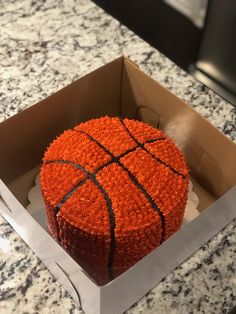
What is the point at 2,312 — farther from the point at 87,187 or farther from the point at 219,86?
the point at 219,86

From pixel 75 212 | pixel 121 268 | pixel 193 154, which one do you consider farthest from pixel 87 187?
pixel 193 154

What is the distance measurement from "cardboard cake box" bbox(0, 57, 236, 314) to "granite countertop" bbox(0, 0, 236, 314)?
23mm

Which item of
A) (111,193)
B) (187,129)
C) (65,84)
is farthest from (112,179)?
(65,84)

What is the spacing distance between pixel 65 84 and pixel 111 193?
0.35 meters

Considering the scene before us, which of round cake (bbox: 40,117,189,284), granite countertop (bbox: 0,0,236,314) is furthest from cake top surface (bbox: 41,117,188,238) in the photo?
granite countertop (bbox: 0,0,236,314)

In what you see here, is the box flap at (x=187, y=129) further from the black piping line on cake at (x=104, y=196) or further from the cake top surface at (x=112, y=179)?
the black piping line on cake at (x=104, y=196)

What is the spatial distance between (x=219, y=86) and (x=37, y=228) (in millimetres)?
987

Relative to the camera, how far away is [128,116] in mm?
1110

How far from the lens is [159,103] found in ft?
3.25

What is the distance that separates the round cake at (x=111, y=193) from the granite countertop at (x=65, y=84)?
7 centimetres

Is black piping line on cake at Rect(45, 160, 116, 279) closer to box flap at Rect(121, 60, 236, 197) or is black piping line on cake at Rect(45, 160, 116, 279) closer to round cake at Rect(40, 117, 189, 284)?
round cake at Rect(40, 117, 189, 284)

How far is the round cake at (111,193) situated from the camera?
0.81 meters

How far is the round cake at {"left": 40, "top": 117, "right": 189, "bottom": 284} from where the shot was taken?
0.81m

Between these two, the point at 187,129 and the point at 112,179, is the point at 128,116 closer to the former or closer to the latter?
the point at 187,129
